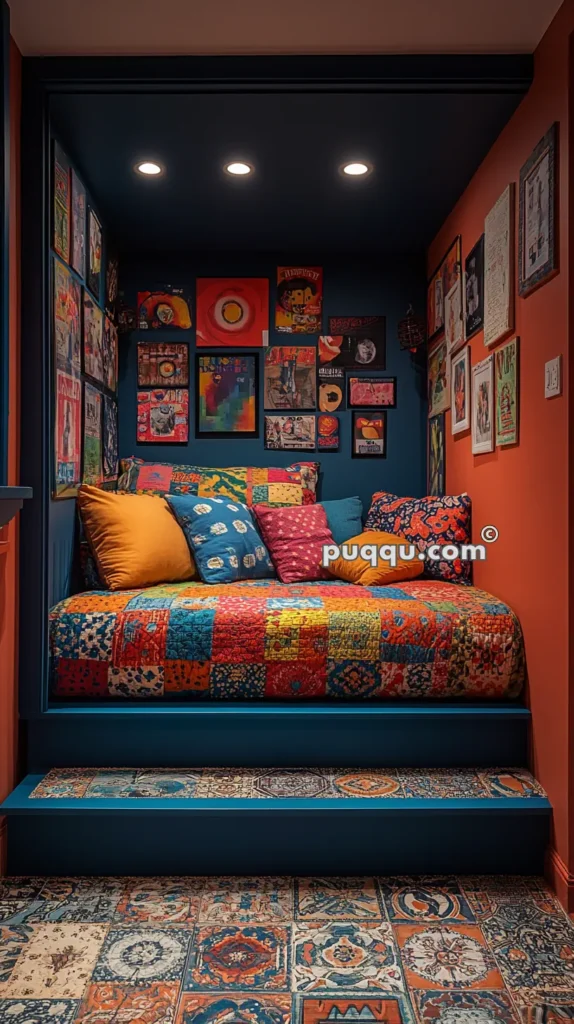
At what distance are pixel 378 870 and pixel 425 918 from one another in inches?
9.1

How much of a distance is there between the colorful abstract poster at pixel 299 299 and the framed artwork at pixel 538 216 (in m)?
1.56

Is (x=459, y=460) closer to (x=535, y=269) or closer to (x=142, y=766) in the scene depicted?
(x=535, y=269)

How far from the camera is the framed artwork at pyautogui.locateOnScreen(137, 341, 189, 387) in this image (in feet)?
12.1

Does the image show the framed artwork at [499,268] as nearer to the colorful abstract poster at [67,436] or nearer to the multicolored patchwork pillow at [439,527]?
the multicolored patchwork pillow at [439,527]

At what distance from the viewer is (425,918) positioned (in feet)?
5.98

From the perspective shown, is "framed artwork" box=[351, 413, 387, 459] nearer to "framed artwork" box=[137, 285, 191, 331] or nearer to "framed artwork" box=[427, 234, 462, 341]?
"framed artwork" box=[427, 234, 462, 341]

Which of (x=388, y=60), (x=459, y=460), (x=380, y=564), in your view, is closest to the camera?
(x=388, y=60)

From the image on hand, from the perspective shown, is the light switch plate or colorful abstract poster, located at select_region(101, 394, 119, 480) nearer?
the light switch plate

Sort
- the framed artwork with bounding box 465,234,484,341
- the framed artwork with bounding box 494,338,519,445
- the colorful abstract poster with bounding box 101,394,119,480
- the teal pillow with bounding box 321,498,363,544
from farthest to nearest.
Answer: the teal pillow with bounding box 321,498,363,544 < the colorful abstract poster with bounding box 101,394,119,480 < the framed artwork with bounding box 465,234,484,341 < the framed artwork with bounding box 494,338,519,445

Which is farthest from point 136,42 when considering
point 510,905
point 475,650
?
point 510,905

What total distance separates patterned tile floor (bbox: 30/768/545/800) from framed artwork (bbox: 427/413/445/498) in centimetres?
154

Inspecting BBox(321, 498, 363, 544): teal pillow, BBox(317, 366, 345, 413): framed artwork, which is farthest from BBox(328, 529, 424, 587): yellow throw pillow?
Result: BBox(317, 366, 345, 413): framed artwork

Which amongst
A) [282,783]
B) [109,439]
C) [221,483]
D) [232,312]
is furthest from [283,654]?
[232,312]

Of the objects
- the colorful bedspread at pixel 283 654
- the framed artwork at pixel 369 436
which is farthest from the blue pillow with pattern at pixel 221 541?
the framed artwork at pixel 369 436
